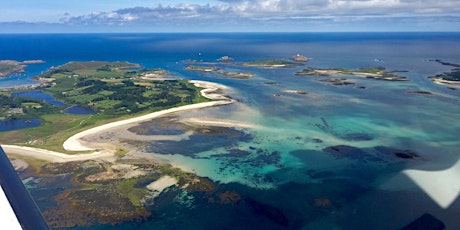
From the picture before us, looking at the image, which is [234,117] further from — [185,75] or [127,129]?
[185,75]

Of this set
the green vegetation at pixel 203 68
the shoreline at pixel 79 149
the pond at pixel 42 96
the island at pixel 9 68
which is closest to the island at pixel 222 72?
the green vegetation at pixel 203 68

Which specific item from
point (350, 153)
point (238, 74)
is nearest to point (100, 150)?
point (350, 153)

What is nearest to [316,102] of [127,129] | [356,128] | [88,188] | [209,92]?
[356,128]

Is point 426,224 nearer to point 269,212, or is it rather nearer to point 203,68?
point 269,212

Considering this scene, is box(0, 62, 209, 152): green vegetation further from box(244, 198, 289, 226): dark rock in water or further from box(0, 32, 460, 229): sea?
box(244, 198, 289, 226): dark rock in water

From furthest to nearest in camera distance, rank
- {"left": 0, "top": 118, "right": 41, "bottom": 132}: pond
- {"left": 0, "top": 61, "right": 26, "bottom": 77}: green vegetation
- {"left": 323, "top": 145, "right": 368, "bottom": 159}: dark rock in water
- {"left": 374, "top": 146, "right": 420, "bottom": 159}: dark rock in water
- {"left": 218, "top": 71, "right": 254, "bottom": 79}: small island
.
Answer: {"left": 0, "top": 61, "right": 26, "bottom": 77}: green vegetation < {"left": 218, "top": 71, "right": 254, "bottom": 79}: small island < {"left": 0, "top": 118, "right": 41, "bottom": 132}: pond < {"left": 323, "top": 145, "right": 368, "bottom": 159}: dark rock in water < {"left": 374, "top": 146, "right": 420, "bottom": 159}: dark rock in water

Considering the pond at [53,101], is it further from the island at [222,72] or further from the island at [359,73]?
the island at [359,73]

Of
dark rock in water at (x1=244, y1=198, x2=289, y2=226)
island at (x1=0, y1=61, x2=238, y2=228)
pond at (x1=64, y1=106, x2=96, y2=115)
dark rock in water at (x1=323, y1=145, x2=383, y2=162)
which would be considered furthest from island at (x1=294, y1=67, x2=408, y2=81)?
dark rock in water at (x1=244, y1=198, x2=289, y2=226)
